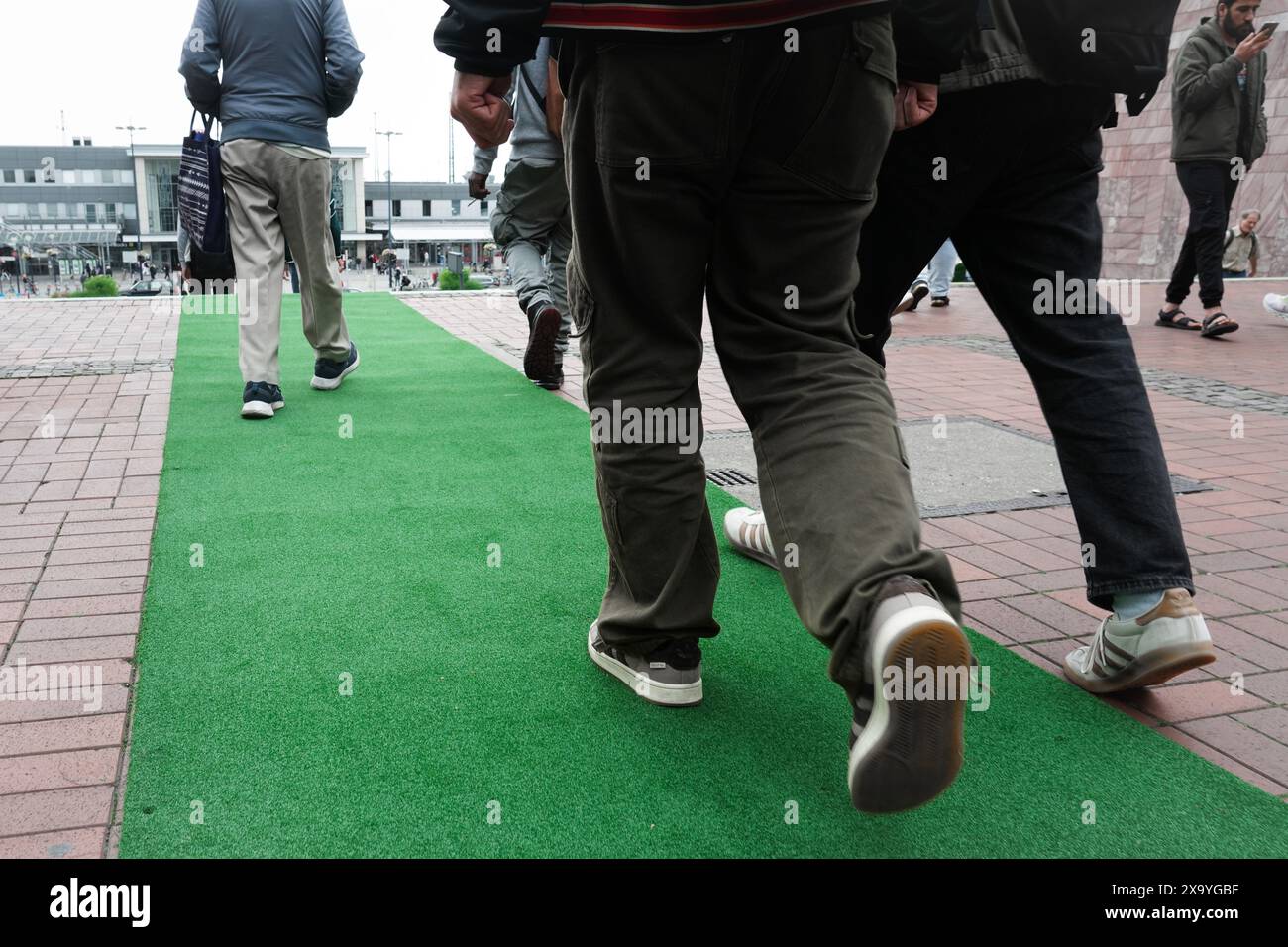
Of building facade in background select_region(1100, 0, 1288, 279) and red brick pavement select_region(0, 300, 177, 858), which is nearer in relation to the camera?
red brick pavement select_region(0, 300, 177, 858)

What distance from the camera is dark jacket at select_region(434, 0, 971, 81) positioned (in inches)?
70.2

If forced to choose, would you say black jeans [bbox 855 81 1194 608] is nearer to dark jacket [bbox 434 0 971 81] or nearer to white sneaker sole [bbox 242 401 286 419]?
dark jacket [bbox 434 0 971 81]

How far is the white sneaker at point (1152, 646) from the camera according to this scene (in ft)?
7.59

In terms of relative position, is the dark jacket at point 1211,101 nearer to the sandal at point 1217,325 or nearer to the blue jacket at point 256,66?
the sandal at point 1217,325

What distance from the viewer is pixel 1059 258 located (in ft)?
8.05

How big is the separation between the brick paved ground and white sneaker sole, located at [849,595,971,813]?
0.92 metres

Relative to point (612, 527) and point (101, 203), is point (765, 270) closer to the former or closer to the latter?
point (612, 527)

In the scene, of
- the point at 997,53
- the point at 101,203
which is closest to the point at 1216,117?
the point at 997,53

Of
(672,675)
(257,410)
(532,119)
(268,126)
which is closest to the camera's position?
(672,675)

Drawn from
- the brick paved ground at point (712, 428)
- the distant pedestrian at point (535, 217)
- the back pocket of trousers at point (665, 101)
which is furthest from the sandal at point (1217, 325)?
the back pocket of trousers at point (665, 101)

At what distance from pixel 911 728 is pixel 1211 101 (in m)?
8.06

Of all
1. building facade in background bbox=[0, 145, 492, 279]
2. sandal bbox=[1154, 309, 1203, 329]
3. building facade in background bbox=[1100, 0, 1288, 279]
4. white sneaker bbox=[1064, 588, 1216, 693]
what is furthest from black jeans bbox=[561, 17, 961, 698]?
building facade in background bbox=[0, 145, 492, 279]
